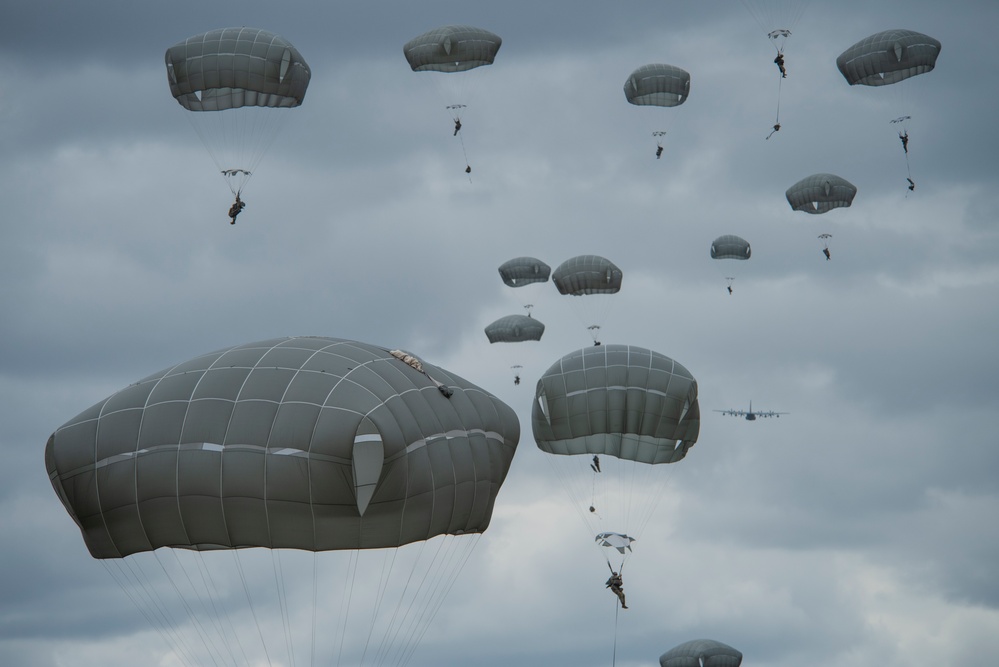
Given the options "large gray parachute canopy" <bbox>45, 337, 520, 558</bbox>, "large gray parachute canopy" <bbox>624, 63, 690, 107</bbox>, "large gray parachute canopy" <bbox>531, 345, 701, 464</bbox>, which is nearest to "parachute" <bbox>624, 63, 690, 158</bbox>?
"large gray parachute canopy" <bbox>624, 63, 690, 107</bbox>

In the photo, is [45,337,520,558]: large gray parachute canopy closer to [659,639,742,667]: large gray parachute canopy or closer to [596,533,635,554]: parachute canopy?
[596,533,635,554]: parachute canopy

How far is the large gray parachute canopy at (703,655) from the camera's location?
80375 millimetres

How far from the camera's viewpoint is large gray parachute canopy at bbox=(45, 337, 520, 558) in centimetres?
3778

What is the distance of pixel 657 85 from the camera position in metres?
73.1

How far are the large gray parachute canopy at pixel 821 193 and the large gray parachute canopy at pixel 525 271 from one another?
15080 millimetres

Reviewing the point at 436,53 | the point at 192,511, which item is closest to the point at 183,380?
the point at 192,511

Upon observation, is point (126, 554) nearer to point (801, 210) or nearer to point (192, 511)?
point (192, 511)

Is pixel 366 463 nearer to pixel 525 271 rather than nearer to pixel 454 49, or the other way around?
pixel 454 49

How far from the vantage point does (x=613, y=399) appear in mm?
57281

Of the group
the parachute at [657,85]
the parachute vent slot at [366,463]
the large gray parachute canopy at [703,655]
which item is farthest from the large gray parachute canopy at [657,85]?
the parachute vent slot at [366,463]

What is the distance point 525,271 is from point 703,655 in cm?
2260

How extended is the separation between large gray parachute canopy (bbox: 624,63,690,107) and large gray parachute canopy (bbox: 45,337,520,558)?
120 feet

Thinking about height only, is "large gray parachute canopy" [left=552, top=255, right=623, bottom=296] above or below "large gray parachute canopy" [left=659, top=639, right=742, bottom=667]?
above

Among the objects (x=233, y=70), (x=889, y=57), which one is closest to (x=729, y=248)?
(x=889, y=57)
